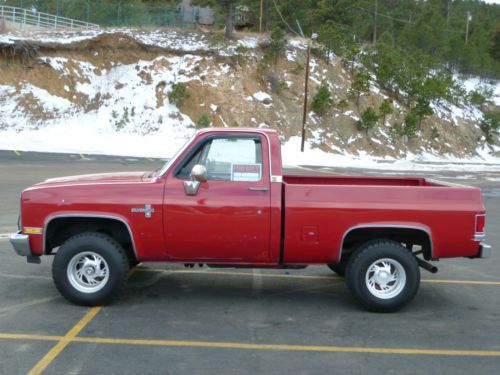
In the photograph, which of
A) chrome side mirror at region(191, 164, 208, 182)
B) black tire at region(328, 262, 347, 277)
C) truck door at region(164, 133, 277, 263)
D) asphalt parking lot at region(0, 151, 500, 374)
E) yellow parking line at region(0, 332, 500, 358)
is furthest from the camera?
black tire at region(328, 262, 347, 277)

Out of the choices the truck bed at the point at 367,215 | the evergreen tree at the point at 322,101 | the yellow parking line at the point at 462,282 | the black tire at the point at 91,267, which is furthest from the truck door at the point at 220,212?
the evergreen tree at the point at 322,101

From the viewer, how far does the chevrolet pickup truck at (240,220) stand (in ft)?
19.9

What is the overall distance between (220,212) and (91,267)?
Answer: 151 centimetres

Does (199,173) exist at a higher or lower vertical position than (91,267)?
higher

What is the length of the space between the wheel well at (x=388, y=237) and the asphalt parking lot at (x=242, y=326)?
0.66 m

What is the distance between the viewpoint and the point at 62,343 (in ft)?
17.0

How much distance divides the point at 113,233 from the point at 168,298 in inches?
38.4

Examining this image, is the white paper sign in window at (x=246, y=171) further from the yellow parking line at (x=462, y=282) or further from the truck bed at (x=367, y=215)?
the yellow parking line at (x=462, y=282)

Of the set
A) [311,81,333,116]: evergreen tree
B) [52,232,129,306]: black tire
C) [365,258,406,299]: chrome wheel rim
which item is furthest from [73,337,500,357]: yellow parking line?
[311,81,333,116]: evergreen tree

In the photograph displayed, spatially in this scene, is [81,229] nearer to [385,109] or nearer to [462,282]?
[462,282]

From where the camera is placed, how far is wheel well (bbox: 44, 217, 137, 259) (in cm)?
625

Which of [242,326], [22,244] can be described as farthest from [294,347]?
[22,244]

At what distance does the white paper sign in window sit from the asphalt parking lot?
144cm

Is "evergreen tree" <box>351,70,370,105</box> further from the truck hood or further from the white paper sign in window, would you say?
the white paper sign in window
